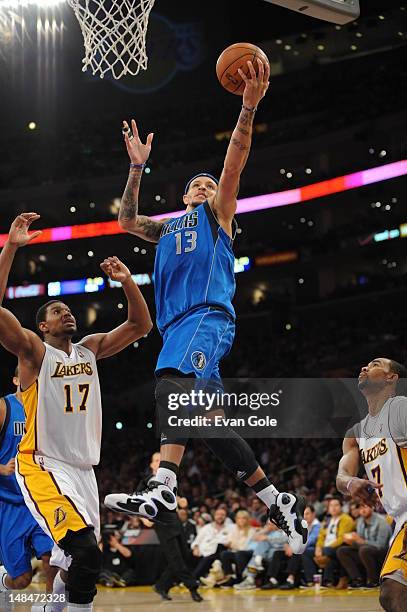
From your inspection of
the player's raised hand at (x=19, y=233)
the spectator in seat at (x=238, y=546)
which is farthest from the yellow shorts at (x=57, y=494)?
the spectator in seat at (x=238, y=546)

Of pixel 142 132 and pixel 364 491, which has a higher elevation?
pixel 142 132

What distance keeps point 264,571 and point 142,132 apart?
70.2 feet

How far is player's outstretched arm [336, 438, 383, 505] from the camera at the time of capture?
238 inches

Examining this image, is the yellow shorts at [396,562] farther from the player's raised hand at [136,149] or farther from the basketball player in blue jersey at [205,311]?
the player's raised hand at [136,149]

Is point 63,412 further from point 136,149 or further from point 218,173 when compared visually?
point 218,173

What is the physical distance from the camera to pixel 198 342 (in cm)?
566

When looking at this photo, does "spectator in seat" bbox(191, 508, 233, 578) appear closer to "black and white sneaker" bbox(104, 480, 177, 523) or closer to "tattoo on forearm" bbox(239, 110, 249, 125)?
"black and white sneaker" bbox(104, 480, 177, 523)

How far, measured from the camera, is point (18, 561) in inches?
292

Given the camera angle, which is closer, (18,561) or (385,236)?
(18,561)

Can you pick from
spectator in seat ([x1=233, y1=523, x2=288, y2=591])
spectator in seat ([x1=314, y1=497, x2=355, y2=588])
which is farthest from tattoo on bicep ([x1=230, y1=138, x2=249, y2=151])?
spectator in seat ([x1=233, y1=523, x2=288, y2=591])

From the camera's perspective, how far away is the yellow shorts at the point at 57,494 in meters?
5.82

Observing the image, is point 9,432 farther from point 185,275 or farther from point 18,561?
point 185,275

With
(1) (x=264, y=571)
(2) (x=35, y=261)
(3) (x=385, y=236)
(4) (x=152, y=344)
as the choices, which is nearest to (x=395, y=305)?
(3) (x=385, y=236)

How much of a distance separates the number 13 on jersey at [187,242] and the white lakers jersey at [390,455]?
1.90 metres
